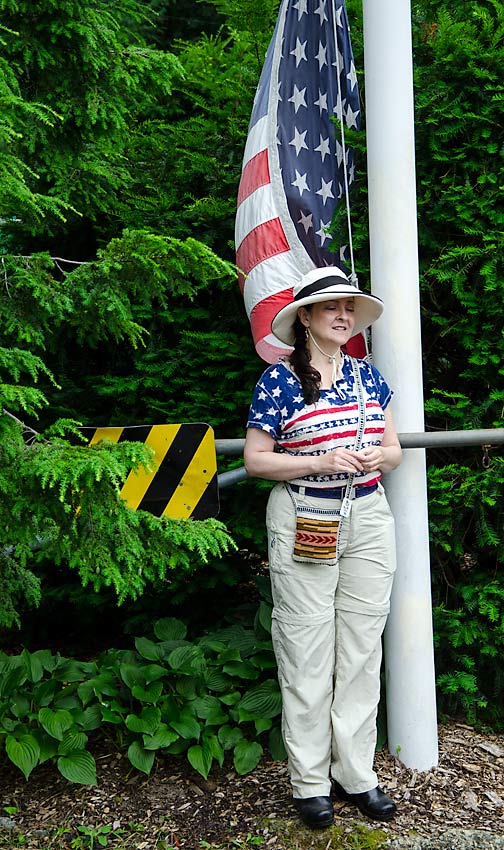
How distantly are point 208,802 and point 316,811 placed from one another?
0.45 metres

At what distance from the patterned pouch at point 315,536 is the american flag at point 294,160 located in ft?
2.73

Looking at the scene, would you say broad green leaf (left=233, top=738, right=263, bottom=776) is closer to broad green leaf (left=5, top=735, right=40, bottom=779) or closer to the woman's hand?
broad green leaf (left=5, top=735, right=40, bottom=779)

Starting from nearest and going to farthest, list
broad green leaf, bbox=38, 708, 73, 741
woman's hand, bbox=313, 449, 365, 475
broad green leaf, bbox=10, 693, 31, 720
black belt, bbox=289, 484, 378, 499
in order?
woman's hand, bbox=313, 449, 365, 475 → black belt, bbox=289, 484, 378, 499 → broad green leaf, bbox=38, 708, 73, 741 → broad green leaf, bbox=10, 693, 31, 720

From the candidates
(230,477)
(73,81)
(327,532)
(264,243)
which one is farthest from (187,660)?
(73,81)

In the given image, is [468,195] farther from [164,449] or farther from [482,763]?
[482,763]

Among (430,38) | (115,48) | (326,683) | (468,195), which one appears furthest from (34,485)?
(430,38)

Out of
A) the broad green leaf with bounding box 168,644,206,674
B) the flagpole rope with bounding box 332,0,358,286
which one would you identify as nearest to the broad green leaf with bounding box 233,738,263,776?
the broad green leaf with bounding box 168,644,206,674

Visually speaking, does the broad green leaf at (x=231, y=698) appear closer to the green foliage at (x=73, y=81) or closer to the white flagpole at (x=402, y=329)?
the white flagpole at (x=402, y=329)

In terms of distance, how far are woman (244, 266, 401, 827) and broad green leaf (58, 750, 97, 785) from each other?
0.74 m

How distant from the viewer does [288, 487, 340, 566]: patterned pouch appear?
2.76m

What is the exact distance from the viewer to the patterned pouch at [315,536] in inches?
109

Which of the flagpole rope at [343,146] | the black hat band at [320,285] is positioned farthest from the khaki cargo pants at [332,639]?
the flagpole rope at [343,146]

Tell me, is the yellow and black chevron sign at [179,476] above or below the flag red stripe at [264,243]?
below

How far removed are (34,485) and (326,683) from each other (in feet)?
4.12
